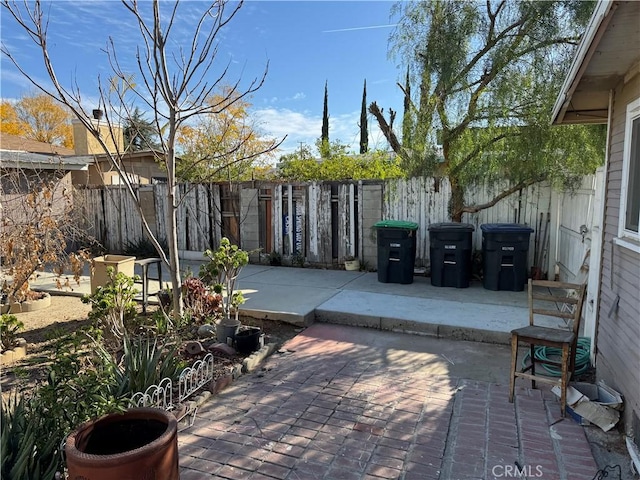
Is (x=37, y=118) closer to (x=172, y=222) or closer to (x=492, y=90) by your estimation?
(x=172, y=222)

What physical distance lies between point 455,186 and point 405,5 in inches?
125

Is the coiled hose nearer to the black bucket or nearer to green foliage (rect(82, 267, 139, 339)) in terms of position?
the black bucket

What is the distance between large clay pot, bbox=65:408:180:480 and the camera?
1.87 meters

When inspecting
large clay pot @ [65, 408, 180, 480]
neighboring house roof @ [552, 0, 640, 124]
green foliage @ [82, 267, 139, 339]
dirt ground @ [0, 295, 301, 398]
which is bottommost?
dirt ground @ [0, 295, 301, 398]

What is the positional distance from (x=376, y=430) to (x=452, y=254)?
4475 millimetres

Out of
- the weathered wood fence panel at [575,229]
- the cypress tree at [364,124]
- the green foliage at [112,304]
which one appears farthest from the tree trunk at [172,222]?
the cypress tree at [364,124]

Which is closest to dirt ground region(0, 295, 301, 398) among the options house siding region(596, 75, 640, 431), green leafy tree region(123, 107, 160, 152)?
green leafy tree region(123, 107, 160, 152)

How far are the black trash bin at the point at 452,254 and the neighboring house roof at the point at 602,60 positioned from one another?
9.20 ft

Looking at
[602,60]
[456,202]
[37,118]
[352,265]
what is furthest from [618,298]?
[37,118]

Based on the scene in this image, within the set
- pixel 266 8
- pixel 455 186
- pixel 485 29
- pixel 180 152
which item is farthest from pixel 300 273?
pixel 180 152

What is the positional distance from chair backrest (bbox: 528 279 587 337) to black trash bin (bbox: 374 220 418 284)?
209cm

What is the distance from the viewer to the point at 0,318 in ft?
14.2

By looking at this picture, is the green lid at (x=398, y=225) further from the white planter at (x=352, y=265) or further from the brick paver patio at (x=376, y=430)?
the brick paver patio at (x=376, y=430)

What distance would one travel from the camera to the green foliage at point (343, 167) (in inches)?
464
